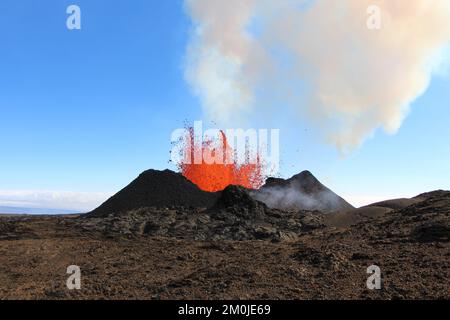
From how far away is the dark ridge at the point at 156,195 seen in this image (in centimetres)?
3450

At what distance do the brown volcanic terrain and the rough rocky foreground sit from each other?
4cm

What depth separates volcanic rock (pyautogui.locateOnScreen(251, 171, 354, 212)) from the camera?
4344cm

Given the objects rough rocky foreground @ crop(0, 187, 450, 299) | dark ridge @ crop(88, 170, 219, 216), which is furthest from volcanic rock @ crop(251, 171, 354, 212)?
rough rocky foreground @ crop(0, 187, 450, 299)

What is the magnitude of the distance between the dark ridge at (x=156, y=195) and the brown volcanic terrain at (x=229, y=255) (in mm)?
4268

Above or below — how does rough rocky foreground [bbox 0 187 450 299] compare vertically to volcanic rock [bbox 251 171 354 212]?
below

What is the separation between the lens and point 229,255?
18.2 m

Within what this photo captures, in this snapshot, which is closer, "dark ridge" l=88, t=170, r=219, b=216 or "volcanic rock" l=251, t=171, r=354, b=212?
"dark ridge" l=88, t=170, r=219, b=216

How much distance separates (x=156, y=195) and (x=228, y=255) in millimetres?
18461

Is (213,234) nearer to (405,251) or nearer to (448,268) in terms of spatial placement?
(405,251)

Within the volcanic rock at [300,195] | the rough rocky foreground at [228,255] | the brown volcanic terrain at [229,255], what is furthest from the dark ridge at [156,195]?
the volcanic rock at [300,195]

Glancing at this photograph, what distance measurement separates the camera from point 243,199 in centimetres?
3000

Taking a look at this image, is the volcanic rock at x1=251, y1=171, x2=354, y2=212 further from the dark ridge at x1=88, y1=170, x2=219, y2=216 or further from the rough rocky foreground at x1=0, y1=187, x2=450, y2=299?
the rough rocky foreground at x1=0, y1=187, x2=450, y2=299

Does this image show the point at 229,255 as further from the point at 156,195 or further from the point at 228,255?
the point at 156,195

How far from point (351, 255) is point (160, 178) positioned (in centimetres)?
2510
